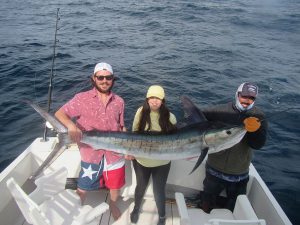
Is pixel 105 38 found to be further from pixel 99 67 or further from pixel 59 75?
pixel 99 67

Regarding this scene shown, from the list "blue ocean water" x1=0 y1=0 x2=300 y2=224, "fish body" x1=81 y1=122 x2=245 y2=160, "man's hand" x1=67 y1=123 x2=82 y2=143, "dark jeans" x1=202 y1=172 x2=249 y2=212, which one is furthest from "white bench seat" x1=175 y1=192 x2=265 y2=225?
"blue ocean water" x1=0 y1=0 x2=300 y2=224

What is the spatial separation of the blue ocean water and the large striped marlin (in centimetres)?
140

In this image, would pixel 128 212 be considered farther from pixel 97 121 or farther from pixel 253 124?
pixel 253 124

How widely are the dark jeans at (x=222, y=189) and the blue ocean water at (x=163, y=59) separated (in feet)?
3.76

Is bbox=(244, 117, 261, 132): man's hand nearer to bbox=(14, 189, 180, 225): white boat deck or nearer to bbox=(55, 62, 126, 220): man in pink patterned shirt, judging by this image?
bbox=(55, 62, 126, 220): man in pink patterned shirt

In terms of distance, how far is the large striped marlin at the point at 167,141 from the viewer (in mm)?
3340

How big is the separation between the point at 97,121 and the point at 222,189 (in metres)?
1.64

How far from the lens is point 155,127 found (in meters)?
3.66

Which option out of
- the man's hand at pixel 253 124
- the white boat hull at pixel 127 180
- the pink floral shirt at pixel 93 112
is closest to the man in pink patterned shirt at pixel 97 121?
the pink floral shirt at pixel 93 112

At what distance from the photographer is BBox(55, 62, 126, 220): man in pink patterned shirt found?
3.49 metres

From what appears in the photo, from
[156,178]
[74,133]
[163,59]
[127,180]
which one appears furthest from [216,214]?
[163,59]

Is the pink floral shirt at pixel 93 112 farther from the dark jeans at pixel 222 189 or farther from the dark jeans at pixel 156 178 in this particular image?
the dark jeans at pixel 222 189

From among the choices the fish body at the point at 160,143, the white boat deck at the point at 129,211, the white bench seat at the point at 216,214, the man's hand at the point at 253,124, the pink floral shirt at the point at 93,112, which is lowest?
the white boat deck at the point at 129,211

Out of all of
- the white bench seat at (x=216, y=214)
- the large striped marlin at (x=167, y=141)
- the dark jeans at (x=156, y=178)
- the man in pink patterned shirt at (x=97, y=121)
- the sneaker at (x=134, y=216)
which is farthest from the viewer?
the sneaker at (x=134, y=216)
